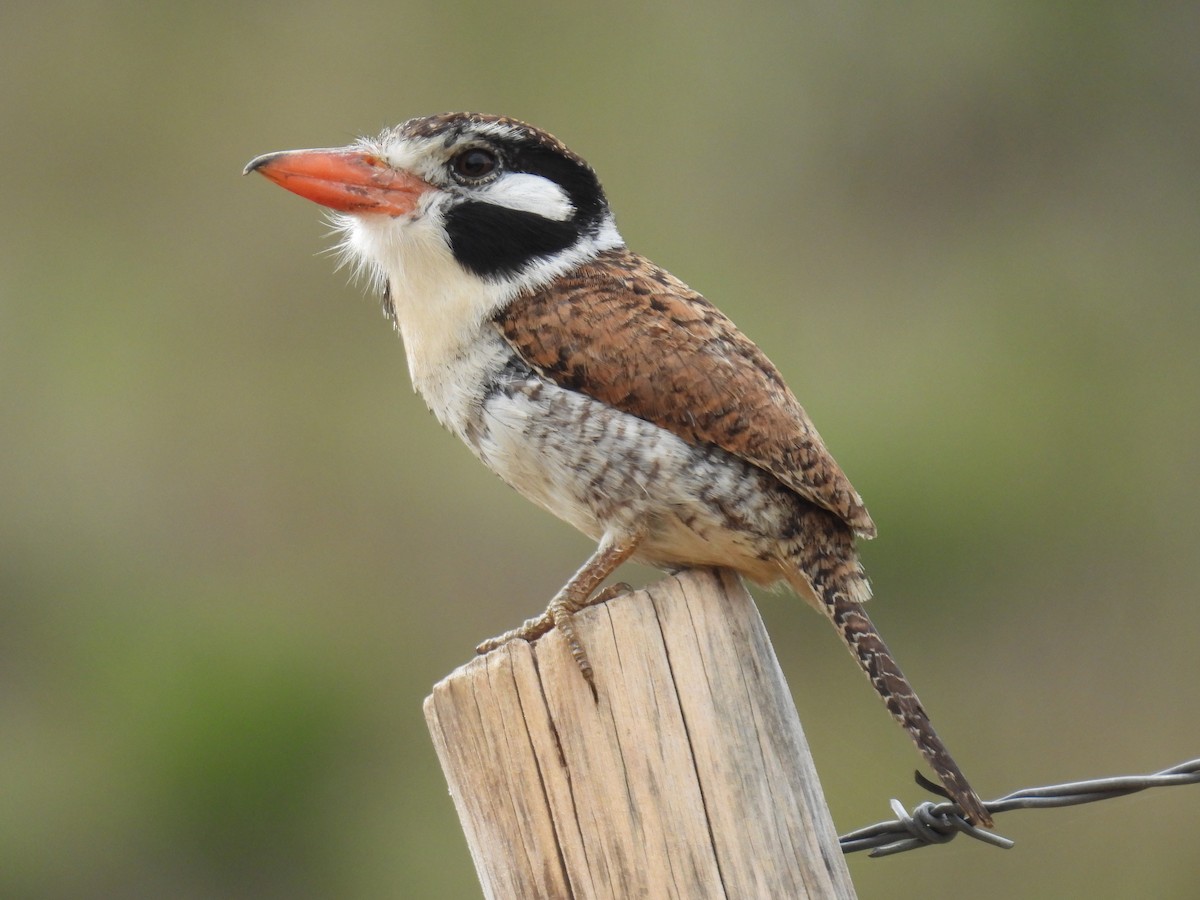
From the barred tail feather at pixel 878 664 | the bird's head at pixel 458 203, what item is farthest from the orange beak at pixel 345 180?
the barred tail feather at pixel 878 664

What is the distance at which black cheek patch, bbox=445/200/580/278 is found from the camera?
3098 mm

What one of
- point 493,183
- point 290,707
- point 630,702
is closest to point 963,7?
point 290,707

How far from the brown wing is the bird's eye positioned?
306mm

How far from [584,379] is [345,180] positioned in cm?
65

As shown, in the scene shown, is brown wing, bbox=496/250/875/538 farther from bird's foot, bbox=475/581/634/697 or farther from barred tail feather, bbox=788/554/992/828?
bird's foot, bbox=475/581/634/697

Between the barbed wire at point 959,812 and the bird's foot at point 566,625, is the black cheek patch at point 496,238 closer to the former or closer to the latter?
the bird's foot at point 566,625

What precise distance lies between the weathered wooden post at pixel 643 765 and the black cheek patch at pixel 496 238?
0.91 meters

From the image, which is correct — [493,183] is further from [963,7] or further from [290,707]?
[963,7]

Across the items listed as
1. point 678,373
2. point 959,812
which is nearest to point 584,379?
point 678,373

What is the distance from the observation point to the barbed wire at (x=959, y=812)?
243 centimetres

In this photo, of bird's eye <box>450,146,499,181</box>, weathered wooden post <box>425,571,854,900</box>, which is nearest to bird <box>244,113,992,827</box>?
bird's eye <box>450,146,499,181</box>

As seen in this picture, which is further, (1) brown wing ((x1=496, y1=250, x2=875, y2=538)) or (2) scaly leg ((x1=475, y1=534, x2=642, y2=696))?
(1) brown wing ((x1=496, y1=250, x2=875, y2=538))

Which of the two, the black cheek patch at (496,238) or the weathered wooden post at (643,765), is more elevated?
the black cheek patch at (496,238)

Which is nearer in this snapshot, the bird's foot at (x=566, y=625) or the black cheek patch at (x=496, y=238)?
the bird's foot at (x=566, y=625)
